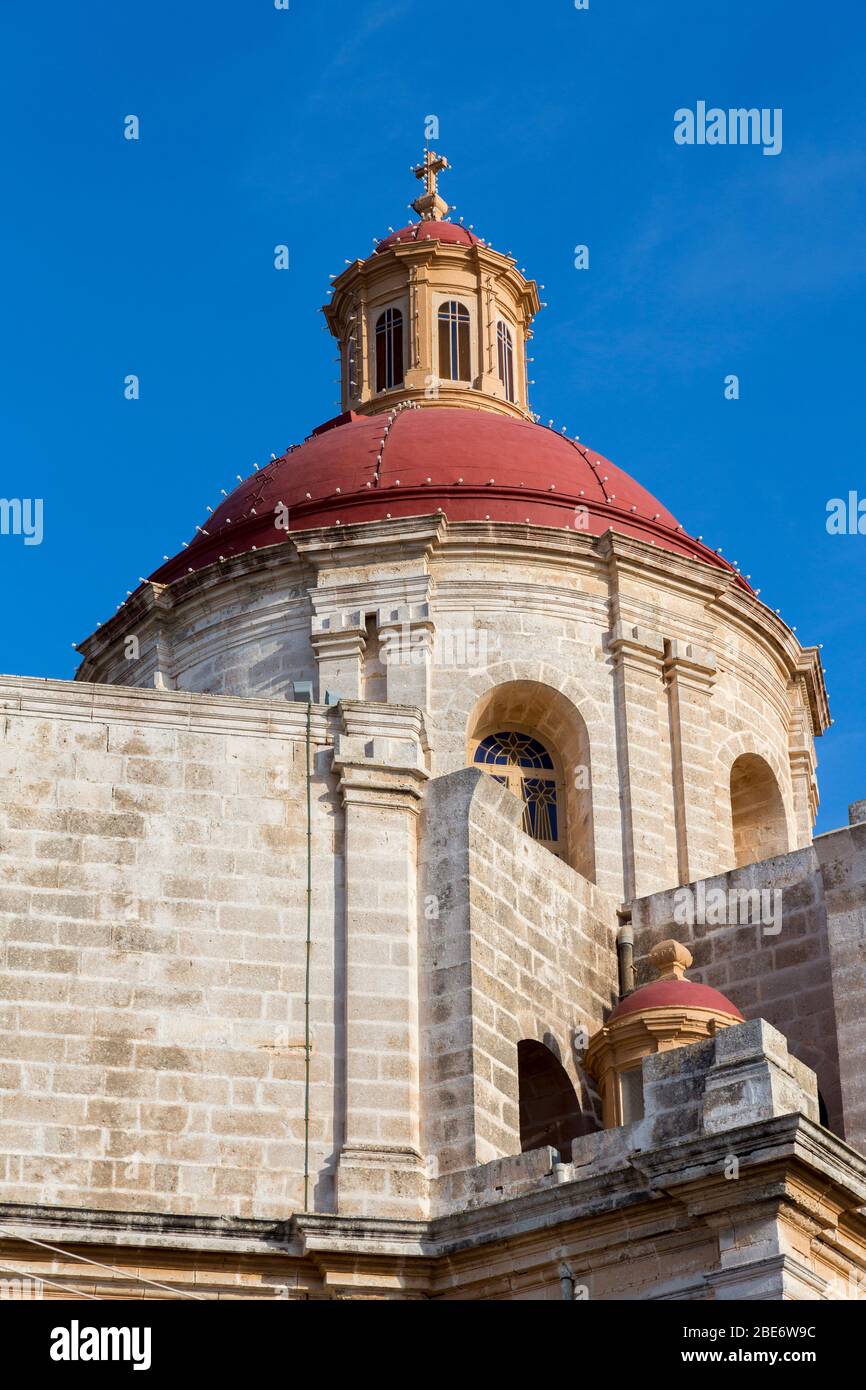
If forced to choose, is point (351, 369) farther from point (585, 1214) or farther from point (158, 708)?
point (585, 1214)

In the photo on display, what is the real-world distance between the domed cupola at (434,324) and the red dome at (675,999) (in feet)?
45.9

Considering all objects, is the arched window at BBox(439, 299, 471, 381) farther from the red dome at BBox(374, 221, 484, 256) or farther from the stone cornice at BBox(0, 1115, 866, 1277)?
the stone cornice at BBox(0, 1115, 866, 1277)

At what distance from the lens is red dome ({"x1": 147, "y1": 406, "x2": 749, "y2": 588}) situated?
32.1 m

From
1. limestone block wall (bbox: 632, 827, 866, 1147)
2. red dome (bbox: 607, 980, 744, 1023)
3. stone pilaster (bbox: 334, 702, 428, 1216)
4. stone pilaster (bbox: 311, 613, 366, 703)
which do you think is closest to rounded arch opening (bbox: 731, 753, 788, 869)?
limestone block wall (bbox: 632, 827, 866, 1147)

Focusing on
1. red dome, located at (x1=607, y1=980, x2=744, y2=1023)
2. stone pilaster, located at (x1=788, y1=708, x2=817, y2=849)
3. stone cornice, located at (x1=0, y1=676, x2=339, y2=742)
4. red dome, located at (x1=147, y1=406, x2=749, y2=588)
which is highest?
red dome, located at (x1=147, y1=406, x2=749, y2=588)

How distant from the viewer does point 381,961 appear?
2436 cm

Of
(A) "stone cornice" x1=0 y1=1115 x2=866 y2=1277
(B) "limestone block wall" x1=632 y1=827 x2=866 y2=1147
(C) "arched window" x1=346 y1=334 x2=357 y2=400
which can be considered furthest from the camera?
(C) "arched window" x1=346 y1=334 x2=357 y2=400

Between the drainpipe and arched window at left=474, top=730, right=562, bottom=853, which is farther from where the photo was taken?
arched window at left=474, top=730, right=562, bottom=853

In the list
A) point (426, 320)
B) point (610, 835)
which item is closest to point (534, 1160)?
point (610, 835)

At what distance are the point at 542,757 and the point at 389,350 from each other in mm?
9481

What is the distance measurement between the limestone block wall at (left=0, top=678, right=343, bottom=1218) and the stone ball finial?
3.61 meters

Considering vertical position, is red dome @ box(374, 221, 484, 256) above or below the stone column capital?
above

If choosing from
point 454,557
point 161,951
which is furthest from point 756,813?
point 161,951
